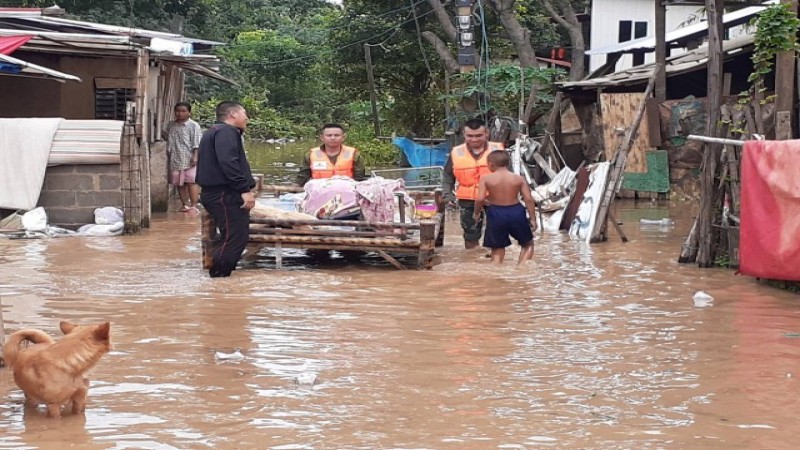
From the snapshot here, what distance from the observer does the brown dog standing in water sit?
5848 millimetres

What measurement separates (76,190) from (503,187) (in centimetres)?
574

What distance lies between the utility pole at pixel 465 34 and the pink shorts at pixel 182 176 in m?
5.47

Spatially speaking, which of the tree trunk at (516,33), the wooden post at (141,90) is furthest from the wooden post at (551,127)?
the wooden post at (141,90)

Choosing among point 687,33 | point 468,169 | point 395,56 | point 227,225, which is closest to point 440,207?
point 468,169

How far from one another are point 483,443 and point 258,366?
2063mm

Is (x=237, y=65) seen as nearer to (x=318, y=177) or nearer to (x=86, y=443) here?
(x=318, y=177)

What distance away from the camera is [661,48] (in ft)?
61.4

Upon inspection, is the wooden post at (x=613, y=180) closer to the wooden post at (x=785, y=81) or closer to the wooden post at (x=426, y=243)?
the wooden post at (x=785, y=81)

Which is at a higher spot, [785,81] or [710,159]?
[785,81]

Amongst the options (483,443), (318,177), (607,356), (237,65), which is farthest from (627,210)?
(237,65)

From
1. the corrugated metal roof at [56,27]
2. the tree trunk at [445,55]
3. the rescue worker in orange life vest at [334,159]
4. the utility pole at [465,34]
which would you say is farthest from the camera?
the tree trunk at [445,55]

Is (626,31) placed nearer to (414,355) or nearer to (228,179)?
(228,179)

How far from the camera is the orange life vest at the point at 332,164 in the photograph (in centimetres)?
1232

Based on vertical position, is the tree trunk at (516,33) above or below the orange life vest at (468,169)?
above
